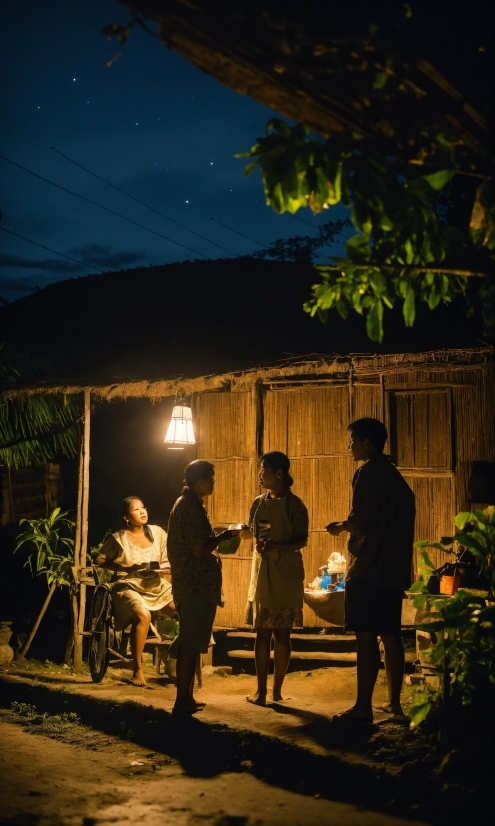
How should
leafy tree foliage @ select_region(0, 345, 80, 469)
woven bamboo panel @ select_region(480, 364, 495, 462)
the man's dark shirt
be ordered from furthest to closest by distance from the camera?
1. leafy tree foliage @ select_region(0, 345, 80, 469)
2. woven bamboo panel @ select_region(480, 364, 495, 462)
3. the man's dark shirt

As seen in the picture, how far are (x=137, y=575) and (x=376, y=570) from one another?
3597 millimetres

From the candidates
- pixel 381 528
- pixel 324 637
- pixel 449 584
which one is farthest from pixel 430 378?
pixel 324 637

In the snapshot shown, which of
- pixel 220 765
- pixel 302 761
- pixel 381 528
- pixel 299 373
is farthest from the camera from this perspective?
pixel 299 373

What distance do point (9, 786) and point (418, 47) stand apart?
17.3 feet

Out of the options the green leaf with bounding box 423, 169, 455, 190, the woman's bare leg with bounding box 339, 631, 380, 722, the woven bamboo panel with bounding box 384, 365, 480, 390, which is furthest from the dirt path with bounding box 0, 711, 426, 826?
the woven bamboo panel with bounding box 384, 365, 480, 390

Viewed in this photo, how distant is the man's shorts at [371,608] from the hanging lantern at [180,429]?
361 centimetres

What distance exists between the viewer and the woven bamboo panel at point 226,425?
9.44m

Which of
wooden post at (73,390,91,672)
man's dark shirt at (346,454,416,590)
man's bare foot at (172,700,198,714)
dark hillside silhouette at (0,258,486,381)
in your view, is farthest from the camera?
dark hillside silhouette at (0,258,486,381)

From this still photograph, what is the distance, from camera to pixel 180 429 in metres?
9.42

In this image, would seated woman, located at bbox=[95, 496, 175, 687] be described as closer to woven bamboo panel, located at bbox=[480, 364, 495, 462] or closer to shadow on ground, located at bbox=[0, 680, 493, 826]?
shadow on ground, located at bbox=[0, 680, 493, 826]

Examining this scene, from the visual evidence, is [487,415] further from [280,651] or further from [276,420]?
[280,651]

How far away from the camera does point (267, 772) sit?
18.6 ft

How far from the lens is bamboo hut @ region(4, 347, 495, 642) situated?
27.1 feet

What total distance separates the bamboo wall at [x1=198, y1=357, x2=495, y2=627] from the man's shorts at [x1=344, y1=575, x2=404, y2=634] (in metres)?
2.24
